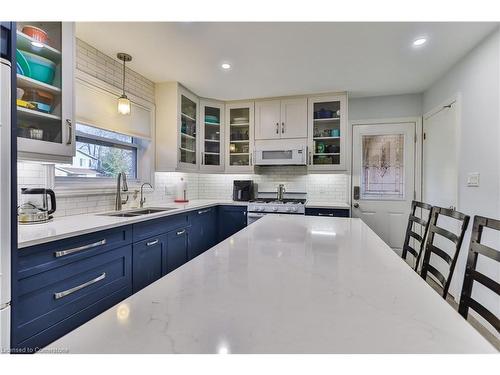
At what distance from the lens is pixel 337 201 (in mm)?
3828

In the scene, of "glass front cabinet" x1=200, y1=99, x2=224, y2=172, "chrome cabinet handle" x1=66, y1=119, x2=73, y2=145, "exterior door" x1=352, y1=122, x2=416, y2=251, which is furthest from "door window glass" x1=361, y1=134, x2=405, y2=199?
"chrome cabinet handle" x1=66, y1=119, x2=73, y2=145

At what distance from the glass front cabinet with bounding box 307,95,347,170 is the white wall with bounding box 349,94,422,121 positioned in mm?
397

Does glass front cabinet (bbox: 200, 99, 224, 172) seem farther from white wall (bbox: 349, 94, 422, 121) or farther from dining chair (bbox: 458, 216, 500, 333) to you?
dining chair (bbox: 458, 216, 500, 333)

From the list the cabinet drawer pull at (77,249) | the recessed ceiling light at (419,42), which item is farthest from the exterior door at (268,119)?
the cabinet drawer pull at (77,249)

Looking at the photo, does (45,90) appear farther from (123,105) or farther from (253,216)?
(253,216)

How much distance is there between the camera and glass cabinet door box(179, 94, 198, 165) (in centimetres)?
342

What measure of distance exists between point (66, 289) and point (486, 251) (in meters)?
2.01

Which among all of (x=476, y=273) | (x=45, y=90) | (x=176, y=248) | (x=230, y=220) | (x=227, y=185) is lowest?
(x=176, y=248)

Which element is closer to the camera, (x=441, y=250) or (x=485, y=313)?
(x=485, y=313)

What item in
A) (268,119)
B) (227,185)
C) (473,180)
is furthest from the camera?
(227,185)

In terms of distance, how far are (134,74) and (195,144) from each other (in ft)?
3.86

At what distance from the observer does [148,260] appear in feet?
7.31

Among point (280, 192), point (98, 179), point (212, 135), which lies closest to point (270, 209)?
point (280, 192)
